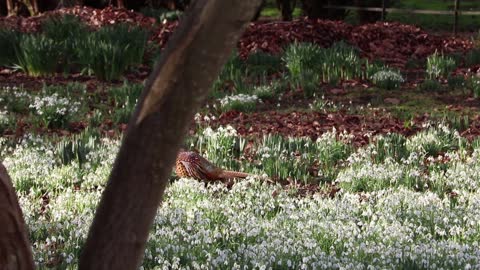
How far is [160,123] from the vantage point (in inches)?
109

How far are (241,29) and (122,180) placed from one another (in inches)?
26.4

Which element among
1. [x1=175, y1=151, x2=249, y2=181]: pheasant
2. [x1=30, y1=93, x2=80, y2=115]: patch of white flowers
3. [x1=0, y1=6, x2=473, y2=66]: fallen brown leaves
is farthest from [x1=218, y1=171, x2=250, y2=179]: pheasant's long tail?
[x1=0, y1=6, x2=473, y2=66]: fallen brown leaves

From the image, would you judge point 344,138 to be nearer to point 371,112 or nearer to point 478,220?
point 371,112

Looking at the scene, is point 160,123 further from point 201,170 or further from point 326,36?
point 326,36

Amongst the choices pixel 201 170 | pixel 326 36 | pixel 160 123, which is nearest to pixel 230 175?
pixel 201 170

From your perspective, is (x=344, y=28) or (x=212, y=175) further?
(x=344, y=28)

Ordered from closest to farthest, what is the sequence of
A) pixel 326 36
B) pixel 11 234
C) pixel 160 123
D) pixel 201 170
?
pixel 160 123, pixel 11 234, pixel 201 170, pixel 326 36

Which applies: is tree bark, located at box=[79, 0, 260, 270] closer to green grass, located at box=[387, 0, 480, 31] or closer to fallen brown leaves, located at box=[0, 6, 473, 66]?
fallen brown leaves, located at box=[0, 6, 473, 66]

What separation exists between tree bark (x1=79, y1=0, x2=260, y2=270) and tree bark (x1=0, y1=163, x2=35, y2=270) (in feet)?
0.84

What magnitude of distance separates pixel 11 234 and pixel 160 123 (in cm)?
70

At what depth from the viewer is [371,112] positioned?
9109 mm

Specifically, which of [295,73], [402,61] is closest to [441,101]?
[295,73]

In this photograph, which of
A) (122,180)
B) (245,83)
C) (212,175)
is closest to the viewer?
(122,180)

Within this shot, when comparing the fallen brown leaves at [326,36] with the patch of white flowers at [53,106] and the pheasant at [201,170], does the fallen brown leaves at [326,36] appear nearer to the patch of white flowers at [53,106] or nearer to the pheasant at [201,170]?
the patch of white flowers at [53,106]
